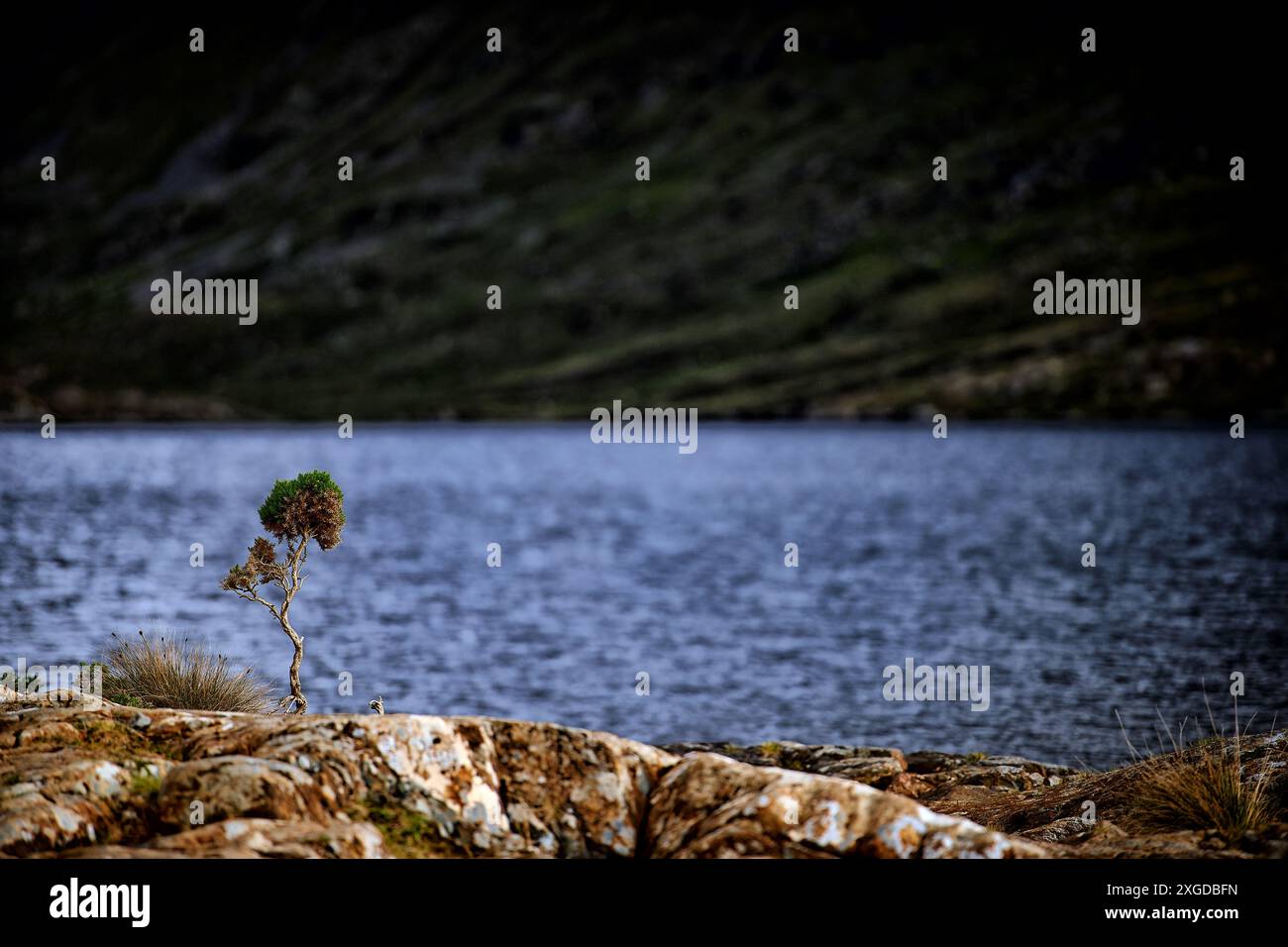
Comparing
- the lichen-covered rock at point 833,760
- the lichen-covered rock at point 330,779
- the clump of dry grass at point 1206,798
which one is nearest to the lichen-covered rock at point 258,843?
the lichen-covered rock at point 330,779

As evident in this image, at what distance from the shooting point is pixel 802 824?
11.6 metres

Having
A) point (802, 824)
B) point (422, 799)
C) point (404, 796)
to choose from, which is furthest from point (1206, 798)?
point (404, 796)

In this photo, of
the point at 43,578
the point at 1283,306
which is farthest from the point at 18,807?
the point at 1283,306

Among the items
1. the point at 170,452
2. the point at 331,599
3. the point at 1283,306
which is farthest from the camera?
the point at 1283,306

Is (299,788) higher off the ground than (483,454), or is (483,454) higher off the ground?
(483,454)

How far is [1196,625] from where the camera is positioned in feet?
155

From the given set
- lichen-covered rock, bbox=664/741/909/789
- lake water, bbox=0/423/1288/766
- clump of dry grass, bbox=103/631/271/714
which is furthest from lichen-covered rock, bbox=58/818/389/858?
lake water, bbox=0/423/1288/766

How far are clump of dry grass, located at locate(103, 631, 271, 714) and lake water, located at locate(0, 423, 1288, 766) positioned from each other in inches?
321

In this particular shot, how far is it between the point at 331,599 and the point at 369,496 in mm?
60844

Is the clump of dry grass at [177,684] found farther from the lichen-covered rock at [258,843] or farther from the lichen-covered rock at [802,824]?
the lichen-covered rock at [802,824]

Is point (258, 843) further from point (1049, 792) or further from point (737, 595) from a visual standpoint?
point (737, 595)

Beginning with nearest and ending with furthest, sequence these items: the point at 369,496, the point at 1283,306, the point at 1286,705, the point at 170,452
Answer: the point at 1286,705 < the point at 369,496 < the point at 170,452 < the point at 1283,306

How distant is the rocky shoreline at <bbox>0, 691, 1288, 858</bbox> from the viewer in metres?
11.1
